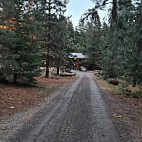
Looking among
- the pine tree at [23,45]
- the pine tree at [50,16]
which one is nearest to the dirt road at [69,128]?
the pine tree at [23,45]

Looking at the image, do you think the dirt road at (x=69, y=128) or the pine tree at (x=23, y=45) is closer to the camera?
the dirt road at (x=69, y=128)

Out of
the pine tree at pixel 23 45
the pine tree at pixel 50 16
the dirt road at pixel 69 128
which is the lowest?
the dirt road at pixel 69 128

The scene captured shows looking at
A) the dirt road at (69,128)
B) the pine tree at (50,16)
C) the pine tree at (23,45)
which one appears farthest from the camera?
the pine tree at (50,16)

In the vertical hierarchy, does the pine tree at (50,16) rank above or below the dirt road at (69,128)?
above

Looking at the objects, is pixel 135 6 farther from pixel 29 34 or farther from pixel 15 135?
pixel 15 135

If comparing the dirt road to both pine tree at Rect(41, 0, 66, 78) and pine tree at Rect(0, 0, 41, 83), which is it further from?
pine tree at Rect(41, 0, 66, 78)

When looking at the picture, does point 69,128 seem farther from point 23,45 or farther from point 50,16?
point 50,16

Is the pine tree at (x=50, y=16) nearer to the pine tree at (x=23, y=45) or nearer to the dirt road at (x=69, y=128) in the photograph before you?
the pine tree at (x=23, y=45)

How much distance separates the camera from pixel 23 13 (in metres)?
10.6

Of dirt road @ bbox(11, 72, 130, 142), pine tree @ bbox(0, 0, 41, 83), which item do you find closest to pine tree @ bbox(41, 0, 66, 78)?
pine tree @ bbox(0, 0, 41, 83)

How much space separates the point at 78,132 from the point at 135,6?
32.2 ft

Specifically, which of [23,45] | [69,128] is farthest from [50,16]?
[69,128]

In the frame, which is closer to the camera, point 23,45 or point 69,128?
point 69,128

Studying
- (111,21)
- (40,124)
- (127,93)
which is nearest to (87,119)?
(40,124)
